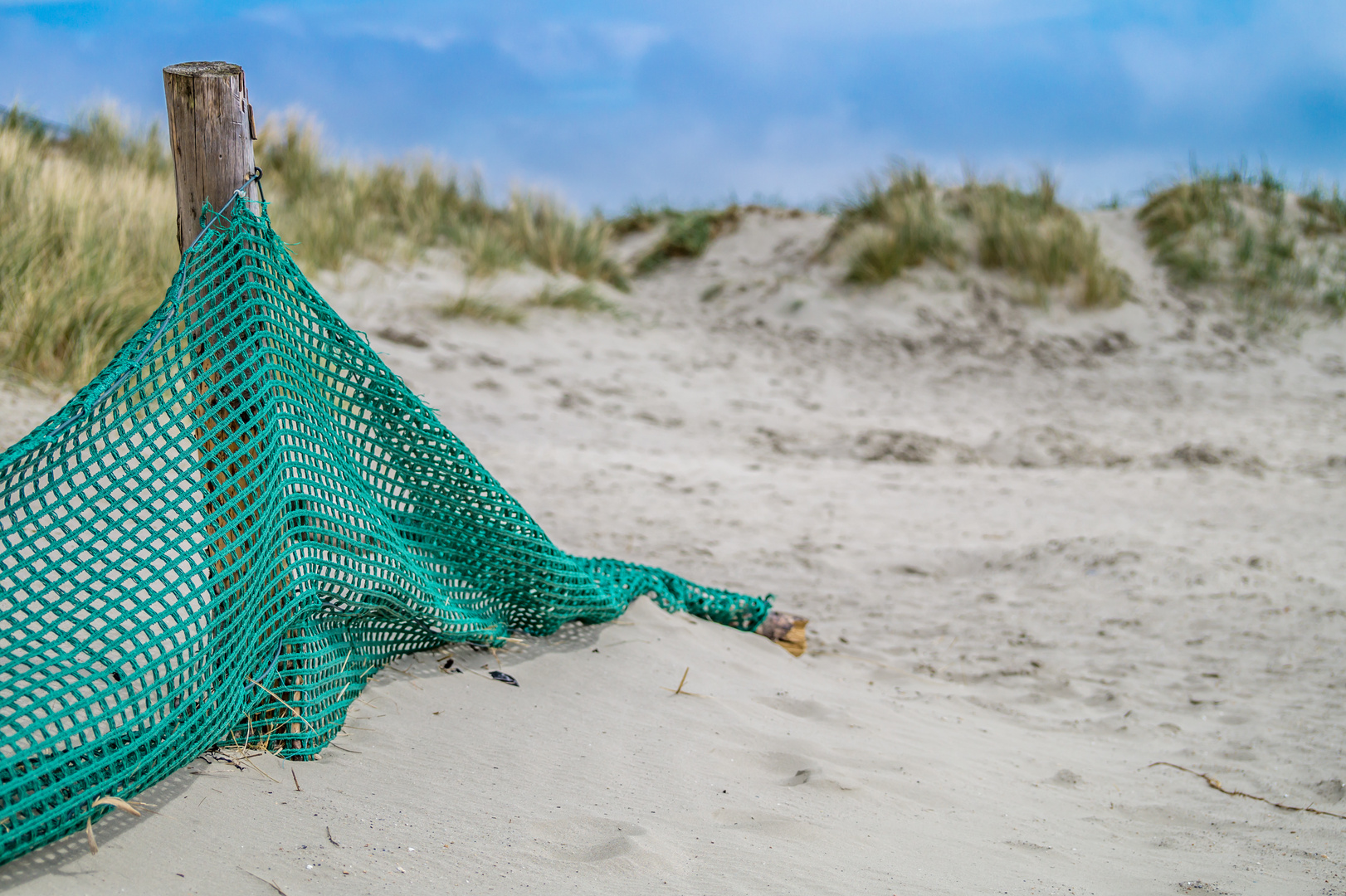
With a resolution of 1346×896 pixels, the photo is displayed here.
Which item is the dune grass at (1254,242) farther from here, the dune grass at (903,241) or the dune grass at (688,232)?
the dune grass at (688,232)

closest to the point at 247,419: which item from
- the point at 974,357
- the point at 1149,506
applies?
the point at 1149,506

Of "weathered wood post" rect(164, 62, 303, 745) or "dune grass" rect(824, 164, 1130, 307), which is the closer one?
"weathered wood post" rect(164, 62, 303, 745)

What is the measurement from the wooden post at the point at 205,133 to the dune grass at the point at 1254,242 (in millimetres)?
12659

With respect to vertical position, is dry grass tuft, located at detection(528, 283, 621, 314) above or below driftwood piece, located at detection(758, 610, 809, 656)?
above

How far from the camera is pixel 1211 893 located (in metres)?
2.43

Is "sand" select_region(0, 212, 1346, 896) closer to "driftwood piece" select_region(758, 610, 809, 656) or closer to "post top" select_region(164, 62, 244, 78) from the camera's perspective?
"driftwood piece" select_region(758, 610, 809, 656)

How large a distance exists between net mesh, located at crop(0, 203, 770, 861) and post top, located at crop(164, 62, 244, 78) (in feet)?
1.15

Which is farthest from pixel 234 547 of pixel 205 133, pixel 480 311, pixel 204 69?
pixel 480 311

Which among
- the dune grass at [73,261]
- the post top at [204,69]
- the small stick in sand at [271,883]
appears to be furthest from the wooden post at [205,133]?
the dune grass at [73,261]

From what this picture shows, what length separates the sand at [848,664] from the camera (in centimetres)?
230

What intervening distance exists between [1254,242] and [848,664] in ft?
38.6

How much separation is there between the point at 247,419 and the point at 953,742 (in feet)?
8.10

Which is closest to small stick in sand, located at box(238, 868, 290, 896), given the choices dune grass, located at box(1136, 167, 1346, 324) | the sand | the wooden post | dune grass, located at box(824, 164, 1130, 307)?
the sand

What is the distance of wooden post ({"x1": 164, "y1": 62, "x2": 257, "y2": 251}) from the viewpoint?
8.26 ft
